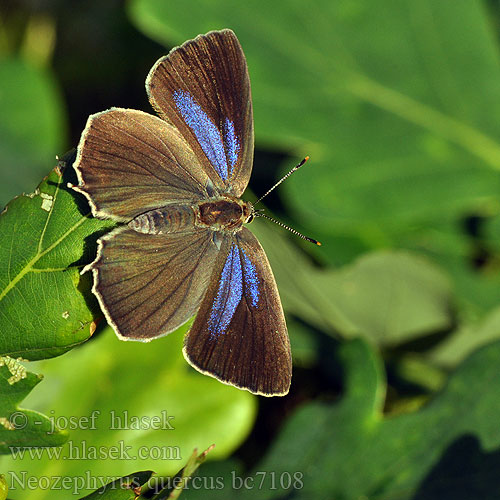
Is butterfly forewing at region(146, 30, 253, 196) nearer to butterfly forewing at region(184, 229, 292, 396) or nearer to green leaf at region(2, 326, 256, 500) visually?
butterfly forewing at region(184, 229, 292, 396)

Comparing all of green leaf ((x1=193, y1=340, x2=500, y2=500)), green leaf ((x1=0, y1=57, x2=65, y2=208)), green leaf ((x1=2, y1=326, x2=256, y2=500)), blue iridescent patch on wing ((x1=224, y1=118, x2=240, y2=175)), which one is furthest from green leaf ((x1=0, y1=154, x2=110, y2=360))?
green leaf ((x1=0, y1=57, x2=65, y2=208))

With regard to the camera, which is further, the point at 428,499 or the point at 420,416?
the point at 420,416

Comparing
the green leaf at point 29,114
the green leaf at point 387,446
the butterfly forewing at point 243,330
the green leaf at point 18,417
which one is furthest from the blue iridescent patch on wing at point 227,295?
the green leaf at point 29,114

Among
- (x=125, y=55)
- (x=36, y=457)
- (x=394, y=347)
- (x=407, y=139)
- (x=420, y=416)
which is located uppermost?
(x=125, y=55)

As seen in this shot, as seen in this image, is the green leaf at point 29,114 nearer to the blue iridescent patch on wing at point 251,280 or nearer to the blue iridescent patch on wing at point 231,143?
the blue iridescent patch on wing at point 231,143

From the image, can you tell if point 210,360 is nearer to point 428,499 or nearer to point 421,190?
point 428,499

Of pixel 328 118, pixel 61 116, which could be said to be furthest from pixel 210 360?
pixel 61 116

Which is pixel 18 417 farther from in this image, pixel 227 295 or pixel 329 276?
pixel 329 276
